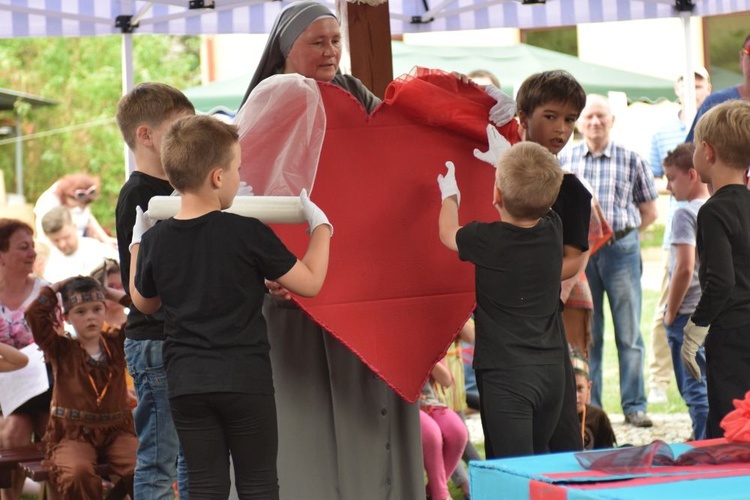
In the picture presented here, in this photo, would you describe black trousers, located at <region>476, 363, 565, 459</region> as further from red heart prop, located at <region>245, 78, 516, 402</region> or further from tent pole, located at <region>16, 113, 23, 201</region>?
tent pole, located at <region>16, 113, 23, 201</region>

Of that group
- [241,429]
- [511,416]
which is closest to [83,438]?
[241,429]

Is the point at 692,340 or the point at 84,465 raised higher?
the point at 692,340

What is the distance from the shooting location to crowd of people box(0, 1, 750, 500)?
3186 mm

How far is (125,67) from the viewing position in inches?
316

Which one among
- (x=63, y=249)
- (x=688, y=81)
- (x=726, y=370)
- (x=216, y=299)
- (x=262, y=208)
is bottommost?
(x=726, y=370)

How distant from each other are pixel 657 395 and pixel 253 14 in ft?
13.4

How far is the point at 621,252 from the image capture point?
7793 mm

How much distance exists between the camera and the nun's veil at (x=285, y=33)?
394 cm

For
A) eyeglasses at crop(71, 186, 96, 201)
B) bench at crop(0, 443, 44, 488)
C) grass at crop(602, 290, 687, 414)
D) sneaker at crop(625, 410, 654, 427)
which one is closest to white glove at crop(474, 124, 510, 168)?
bench at crop(0, 443, 44, 488)

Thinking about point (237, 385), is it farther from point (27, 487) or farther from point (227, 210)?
point (27, 487)

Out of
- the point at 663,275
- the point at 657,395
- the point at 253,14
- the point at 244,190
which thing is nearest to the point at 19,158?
the point at 253,14

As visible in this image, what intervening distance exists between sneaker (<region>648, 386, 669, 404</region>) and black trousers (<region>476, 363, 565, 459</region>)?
16.8 ft

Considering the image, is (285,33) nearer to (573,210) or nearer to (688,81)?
(573,210)

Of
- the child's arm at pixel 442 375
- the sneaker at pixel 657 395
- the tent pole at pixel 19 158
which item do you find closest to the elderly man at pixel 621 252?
the sneaker at pixel 657 395
